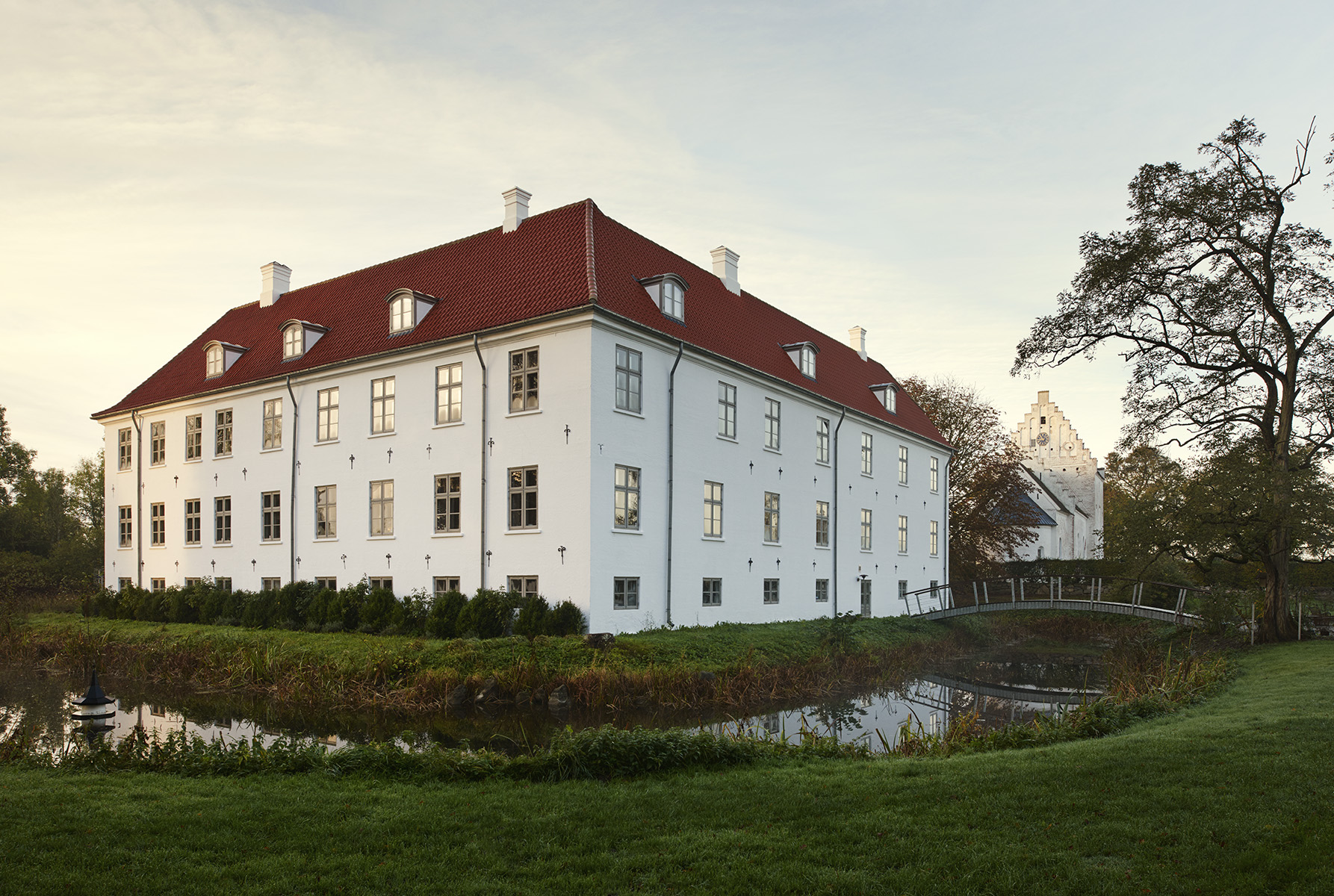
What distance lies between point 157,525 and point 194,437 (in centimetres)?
340

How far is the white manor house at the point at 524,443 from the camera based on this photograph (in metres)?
20.0

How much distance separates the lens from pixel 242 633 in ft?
71.4

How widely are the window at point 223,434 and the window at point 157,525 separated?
3.52 m

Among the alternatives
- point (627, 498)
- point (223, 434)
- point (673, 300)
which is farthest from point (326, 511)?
point (673, 300)

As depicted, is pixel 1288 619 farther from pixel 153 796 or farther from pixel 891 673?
pixel 153 796

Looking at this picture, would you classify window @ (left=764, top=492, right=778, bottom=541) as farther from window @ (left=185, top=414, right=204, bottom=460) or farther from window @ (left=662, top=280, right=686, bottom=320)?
window @ (left=185, top=414, right=204, bottom=460)

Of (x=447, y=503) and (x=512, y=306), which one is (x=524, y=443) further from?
(x=512, y=306)

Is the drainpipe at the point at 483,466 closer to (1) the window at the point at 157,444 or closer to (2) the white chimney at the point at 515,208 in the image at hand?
(2) the white chimney at the point at 515,208

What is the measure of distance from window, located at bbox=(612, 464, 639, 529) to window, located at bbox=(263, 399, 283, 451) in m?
11.3

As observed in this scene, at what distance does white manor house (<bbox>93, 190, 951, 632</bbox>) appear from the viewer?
20.0 meters

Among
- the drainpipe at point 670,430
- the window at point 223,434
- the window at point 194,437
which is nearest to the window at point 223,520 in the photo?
the window at point 223,434

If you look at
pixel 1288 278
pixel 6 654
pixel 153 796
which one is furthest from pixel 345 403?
pixel 1288 278

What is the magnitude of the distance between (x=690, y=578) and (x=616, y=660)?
5.29 m

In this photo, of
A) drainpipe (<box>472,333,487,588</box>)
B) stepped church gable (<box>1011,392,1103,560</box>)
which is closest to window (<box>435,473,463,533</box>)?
drainpipe (<box>472,333,487,588</box>)
